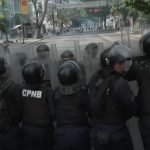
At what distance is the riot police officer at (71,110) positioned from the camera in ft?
16.2

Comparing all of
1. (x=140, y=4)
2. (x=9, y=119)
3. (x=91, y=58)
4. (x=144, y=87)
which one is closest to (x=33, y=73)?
(x=9, y=119)

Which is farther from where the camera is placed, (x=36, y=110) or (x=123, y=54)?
(x=36, y=110)

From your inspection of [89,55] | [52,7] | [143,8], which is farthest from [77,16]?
[89,55]

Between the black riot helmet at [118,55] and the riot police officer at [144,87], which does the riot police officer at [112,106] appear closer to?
the black riot helmet at [118,55]

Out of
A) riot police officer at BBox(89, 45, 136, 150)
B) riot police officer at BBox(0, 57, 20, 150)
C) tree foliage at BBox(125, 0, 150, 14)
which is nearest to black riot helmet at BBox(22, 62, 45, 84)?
riot police officer at BBox(0, 57, 20, 150)

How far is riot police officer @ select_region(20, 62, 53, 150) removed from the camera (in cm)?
518

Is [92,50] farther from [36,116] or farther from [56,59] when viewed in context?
[36,116]

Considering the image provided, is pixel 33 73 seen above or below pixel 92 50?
above

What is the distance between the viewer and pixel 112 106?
4781mm

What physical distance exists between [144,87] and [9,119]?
1.53 meters

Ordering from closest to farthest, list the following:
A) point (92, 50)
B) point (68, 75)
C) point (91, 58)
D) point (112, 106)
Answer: point (112, 106) < point (68, 75) < point (91, 58) < point (92, 50)

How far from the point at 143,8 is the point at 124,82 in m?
25.6

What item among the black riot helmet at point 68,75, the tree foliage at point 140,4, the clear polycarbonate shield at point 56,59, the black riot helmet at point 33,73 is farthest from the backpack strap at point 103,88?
the tree foliage at point 140,4

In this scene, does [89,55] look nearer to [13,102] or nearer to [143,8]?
[13,102]
